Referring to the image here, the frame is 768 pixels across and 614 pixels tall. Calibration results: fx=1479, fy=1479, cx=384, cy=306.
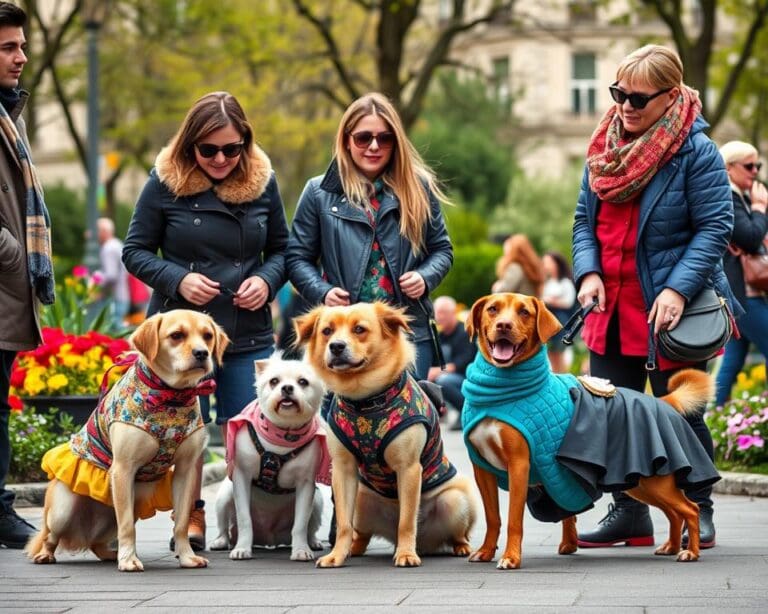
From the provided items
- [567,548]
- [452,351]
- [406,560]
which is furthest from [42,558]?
[452,351]

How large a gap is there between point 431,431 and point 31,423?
173 inches

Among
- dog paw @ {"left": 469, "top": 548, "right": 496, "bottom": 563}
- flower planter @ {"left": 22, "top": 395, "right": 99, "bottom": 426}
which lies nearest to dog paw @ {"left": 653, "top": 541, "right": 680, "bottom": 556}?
dog paw @ {"left": 469, "top": 548, "right": 496, "bottom": 563}

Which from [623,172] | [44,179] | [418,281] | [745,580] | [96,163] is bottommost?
[745,580]

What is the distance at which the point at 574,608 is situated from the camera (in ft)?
18.6

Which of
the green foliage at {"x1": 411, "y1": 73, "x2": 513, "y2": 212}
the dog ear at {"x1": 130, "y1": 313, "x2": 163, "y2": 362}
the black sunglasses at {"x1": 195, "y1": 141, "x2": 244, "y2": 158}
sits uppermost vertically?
the green foliage at {"x1": 411, "y1": 73, "x2": 513, "y2": 212}

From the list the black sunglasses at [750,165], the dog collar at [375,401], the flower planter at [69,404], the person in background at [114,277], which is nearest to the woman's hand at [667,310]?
the dog collar at [375,401]

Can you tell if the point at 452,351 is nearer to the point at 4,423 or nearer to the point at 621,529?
the point at 621,529

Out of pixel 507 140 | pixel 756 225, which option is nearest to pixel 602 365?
pixel 756 225

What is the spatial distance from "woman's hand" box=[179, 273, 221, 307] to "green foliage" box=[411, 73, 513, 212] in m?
43.1

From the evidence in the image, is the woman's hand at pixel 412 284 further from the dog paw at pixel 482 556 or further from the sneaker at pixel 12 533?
the sneaker at pixel 12 533

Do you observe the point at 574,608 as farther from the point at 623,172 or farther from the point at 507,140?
the point at 507,140

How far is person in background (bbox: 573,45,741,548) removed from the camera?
7281 millimetres

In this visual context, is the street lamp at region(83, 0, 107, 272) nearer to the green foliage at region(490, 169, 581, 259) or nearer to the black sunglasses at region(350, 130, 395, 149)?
the black sunglasses at region(350, 130, 395, 149)

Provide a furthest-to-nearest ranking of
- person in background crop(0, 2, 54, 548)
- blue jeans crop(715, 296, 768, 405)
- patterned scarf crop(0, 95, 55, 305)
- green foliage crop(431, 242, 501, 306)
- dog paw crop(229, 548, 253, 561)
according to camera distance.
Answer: green foliage crop(431, 242, 501, 306) < blue jeans crop(715, 296, 768, 405) < patterned scarf crop(0, 95, 55, 305) < person in background crop(0, 2, 54, 548) < dog paw crop(229, 548, 253, 561)
